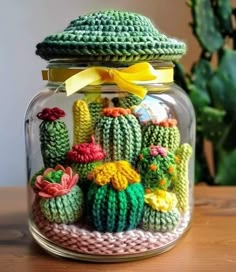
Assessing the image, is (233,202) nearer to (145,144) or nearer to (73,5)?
(145,144)

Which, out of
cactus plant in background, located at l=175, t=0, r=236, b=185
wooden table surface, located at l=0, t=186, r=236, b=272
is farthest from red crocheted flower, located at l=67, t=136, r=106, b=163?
cactus plant in background, located at l=175, t=0, r=236, b=185

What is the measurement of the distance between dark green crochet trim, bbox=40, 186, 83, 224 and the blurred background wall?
57 centimetres

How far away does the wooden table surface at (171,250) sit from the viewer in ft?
1.55

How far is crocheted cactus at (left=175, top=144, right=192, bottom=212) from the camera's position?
1.67 ft

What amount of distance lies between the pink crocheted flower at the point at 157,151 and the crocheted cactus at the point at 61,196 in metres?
0.08

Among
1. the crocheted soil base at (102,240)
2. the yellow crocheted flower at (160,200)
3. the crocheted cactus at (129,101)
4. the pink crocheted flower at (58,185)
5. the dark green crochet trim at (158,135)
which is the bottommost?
the crocheted soil base at (102,240)

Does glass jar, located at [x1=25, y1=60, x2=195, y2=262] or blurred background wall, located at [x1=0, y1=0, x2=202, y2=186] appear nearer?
glass jar, located at [x1=25, y1=60, x2=195, y2=262]

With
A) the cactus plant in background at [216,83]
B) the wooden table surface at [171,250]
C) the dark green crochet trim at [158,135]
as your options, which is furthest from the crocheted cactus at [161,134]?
the cactus plant in background at [216,83]

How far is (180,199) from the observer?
52 centimetres

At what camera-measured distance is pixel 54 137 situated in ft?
1.60

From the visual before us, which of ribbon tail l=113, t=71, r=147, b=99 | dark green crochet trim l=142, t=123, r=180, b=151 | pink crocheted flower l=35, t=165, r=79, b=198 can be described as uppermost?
ribbon tail l=113, t=71, r=147, b=99

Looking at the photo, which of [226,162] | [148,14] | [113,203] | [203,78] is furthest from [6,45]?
[113,203]

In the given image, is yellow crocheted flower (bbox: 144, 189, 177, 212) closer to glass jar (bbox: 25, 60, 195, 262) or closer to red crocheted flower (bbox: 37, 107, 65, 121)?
glass jar (bbox: 25, 60, 195, 262)

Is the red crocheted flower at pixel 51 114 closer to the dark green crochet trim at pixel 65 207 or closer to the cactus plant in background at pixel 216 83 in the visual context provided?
the dark green crochet trim at pixel 65 207
